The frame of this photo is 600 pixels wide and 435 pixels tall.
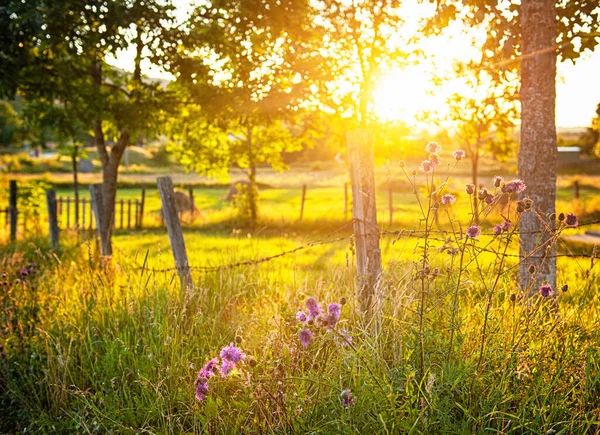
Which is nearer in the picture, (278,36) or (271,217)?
(278,36)

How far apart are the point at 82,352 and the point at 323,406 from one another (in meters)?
2.76

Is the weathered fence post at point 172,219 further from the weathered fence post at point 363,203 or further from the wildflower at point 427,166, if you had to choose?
the wildflower at point 427,166

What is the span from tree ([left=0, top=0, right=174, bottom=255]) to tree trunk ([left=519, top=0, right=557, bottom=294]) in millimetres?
5839

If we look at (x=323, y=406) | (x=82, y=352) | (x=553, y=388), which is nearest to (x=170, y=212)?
(x=82, y=352)

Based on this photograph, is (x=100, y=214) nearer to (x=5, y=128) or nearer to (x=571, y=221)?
(x=571, y=221)

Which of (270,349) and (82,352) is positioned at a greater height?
(270,349)

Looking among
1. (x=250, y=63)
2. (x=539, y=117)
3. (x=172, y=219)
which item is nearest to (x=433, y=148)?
(x=539, y=117)

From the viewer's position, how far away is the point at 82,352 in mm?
5129

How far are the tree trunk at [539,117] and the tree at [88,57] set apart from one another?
5.84 metres

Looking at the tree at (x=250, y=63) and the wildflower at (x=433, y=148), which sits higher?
the tree at (x=250, y=63)

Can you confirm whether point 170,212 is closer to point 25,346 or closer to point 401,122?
point 25,346

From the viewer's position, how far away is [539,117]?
582 centimetres

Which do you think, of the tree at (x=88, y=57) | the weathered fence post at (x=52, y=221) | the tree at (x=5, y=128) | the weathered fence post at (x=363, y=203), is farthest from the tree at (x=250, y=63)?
the tree at (x=5, y=128)

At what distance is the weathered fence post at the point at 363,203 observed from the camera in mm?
4805
